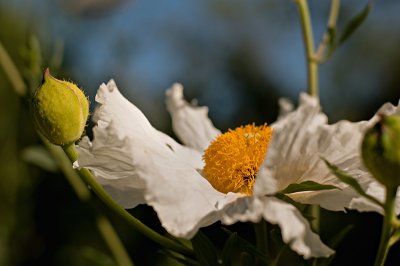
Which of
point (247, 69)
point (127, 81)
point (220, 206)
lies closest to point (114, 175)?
point (220, 206)

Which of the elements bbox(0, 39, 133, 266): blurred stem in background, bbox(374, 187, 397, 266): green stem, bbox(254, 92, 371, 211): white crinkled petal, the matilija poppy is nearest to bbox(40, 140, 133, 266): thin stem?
bbox(0, 39, 133, 266): blurred stem in background

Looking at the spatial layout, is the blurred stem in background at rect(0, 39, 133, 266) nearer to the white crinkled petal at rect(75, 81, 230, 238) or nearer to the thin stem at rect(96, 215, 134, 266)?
the thin stem at rect(96, 215, 134, 266)

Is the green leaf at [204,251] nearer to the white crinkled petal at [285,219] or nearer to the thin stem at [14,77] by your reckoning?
the white crinkled petal at [285,219]

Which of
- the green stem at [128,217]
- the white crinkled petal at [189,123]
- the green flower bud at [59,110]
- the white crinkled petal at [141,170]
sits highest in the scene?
the green flower bud at [59,110]

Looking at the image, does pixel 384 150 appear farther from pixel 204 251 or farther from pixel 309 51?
pixel 309 51

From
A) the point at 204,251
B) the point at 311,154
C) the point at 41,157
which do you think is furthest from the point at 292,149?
the point at 41,157

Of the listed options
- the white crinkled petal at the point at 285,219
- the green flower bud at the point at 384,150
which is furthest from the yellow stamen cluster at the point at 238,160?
the green flower bud at the point at 384,150
